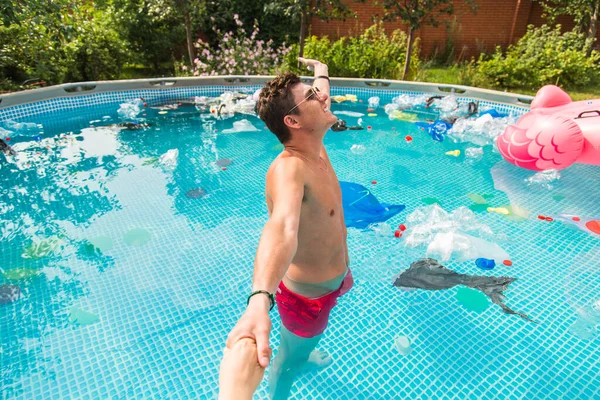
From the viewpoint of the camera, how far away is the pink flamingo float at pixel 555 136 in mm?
4316

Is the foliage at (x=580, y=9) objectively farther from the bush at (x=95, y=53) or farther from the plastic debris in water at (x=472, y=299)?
the bush at (x=95, y=53)

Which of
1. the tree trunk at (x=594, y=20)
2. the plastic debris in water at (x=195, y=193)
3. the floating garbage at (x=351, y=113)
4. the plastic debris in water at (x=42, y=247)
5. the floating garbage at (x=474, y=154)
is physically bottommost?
the plastic debris in water at (x=42, y=247)

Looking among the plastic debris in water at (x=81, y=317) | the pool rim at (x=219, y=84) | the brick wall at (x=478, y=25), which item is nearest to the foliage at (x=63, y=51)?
the pool rim at (x=219, y=84)

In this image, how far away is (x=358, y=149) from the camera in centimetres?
639

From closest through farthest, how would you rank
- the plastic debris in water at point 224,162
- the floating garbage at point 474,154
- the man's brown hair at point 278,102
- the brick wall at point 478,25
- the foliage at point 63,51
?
the man's brown hair at point 278,102 < the plastic debris in water at point 224,162 < the floating garbage at point 474,154 < the foliage at point 63,51 < the brick wall at point 478,25

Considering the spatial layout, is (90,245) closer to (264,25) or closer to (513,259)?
(513,259)

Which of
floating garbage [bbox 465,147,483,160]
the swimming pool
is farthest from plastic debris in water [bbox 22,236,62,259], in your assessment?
floating garbage [bbox 465,147,483,160]

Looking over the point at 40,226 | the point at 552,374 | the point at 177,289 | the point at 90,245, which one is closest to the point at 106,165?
the point at 40,226

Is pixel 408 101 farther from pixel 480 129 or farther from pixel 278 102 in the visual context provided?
pixel 278 102

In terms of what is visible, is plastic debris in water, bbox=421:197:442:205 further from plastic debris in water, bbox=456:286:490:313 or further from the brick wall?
the brick wall

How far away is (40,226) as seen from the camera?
422 centimetres

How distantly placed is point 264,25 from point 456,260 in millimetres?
10960

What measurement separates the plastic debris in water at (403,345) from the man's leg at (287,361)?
2.62 feet

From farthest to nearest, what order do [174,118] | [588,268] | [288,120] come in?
1. [174,118]
2. [588,268]
3. [288,120]
